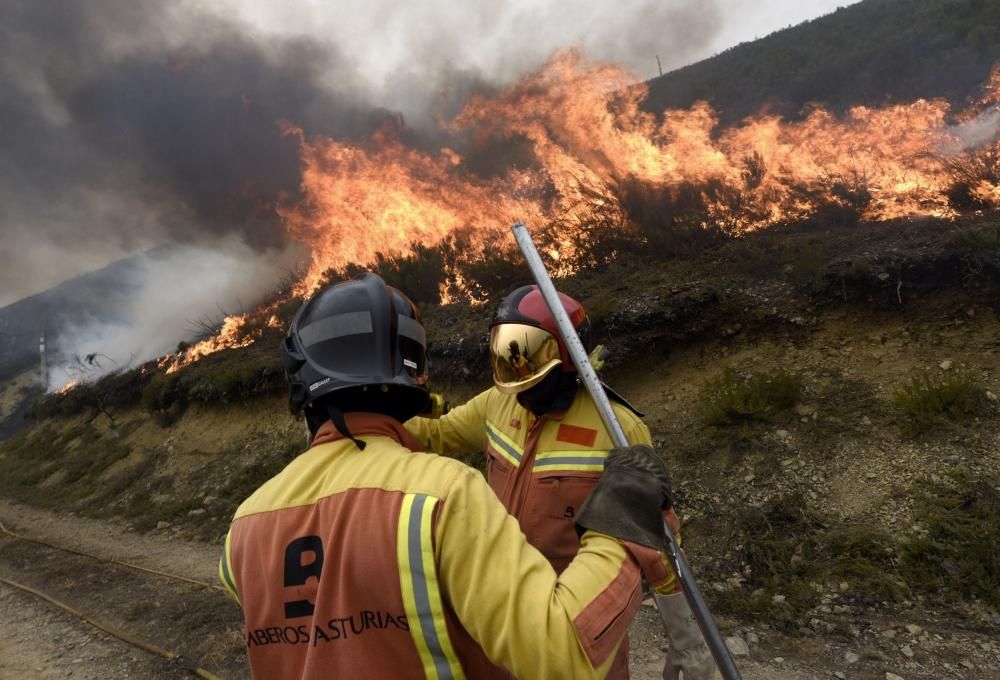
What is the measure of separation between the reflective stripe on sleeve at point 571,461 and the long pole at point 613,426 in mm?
400

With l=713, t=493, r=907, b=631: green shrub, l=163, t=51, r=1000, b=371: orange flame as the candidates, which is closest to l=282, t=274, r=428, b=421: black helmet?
l=713, t=493, r=907, b=631: green shrub

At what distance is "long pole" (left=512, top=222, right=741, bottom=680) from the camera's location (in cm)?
174

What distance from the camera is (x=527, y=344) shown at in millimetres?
2840

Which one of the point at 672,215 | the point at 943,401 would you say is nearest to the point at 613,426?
the point at 943,401

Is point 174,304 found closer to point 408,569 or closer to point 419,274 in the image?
point 419,274

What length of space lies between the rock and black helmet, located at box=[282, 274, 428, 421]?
363cm

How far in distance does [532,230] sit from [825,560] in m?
8.77

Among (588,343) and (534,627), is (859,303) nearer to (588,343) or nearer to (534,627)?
(588,343)

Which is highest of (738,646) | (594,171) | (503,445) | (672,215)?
(594,171)

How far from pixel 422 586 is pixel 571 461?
152 cm

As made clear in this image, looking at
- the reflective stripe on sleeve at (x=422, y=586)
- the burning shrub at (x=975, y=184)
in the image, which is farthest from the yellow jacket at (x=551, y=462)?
the burning shrub at (x=975, y=184)

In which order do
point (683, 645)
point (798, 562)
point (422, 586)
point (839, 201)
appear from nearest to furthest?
point (422, 586)
point (683, 645)
point (798, 562)
point (839, 201)

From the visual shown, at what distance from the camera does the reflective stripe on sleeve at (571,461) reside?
8.34 ft

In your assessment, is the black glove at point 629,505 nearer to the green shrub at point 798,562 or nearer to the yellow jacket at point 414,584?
the yellow jacket at point 414,584
